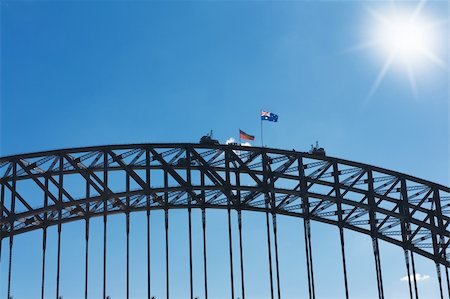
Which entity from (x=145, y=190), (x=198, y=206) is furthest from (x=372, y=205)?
(x=145, y=190)

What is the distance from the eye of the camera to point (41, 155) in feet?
171

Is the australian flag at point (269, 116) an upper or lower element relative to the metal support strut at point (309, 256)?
upper

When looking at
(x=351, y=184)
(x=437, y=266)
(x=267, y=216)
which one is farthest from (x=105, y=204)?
(x=437, y=266)

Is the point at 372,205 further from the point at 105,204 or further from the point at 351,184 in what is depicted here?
the point at 105,204

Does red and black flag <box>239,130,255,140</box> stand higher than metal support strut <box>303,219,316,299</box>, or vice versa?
red and black flag <box>239,130,255,140</box>

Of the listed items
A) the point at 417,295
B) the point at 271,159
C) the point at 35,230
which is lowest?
the point at 417,295

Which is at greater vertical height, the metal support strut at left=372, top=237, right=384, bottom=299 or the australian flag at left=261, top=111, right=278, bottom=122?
the australian flag at left=261, top=111, right=278, bottom=122

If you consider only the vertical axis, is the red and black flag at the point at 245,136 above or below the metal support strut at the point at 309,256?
above

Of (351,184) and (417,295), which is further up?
(351,184)

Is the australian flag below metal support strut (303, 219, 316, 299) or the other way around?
the other way around

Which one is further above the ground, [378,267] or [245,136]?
[245,136]

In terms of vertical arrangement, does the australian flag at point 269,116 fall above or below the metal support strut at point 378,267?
above

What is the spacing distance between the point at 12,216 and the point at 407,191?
2899cm

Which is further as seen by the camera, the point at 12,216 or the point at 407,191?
the point at 407,191
